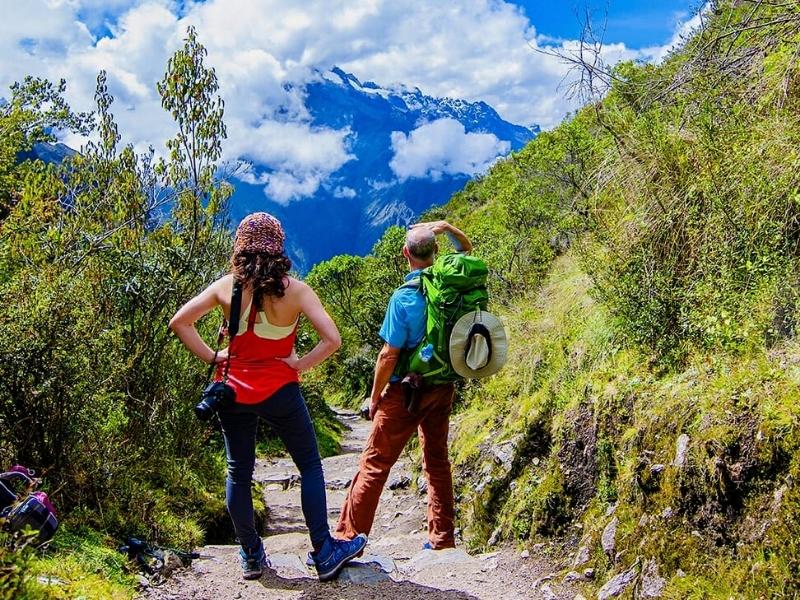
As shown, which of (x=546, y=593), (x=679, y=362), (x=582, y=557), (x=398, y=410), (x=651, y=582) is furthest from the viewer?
(x=398, y=410)

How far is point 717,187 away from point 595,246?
2200 millimetres

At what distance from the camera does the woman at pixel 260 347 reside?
416 centimetres

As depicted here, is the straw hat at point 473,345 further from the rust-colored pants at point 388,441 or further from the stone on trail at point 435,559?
the stone on trail at point 435,559

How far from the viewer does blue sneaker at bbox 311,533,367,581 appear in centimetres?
452

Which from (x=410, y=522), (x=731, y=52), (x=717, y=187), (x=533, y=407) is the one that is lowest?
(x=410, y=522)

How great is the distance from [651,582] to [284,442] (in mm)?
2399

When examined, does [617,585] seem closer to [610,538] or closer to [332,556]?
[610,538]

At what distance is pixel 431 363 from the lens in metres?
5.03

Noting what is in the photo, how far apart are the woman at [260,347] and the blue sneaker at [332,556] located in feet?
0.11

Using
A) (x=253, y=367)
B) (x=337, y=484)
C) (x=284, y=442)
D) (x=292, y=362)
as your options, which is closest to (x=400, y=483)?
(x=337, y=484)

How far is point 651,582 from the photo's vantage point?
12.0ft

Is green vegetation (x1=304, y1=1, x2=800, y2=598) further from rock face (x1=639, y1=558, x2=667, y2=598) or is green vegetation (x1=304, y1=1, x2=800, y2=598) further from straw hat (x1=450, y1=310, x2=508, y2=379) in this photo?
straw hat (x1=450, y1=310, x2=508, y2=379)

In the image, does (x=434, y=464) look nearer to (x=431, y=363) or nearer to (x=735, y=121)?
(x=431, y=363)

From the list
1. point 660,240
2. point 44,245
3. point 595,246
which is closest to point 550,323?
point 595,246
